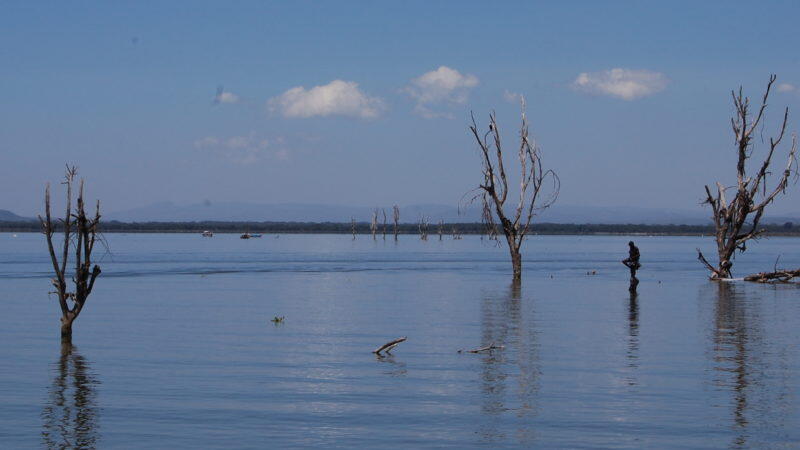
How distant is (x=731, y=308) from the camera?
36094 mm

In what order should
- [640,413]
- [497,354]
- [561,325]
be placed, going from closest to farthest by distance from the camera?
[640,413] < [497,354] < [561,325]

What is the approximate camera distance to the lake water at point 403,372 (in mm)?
15234

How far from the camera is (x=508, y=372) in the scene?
20.6m

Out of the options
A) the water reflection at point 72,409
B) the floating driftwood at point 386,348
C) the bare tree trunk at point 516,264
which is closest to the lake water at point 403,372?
the water reflection at point 72,409

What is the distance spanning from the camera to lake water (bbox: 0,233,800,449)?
50.0 ft

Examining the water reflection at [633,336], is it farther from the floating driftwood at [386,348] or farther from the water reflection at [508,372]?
the floating driftwood at [386,348]

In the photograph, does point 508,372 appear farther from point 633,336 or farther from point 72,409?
point 72,409

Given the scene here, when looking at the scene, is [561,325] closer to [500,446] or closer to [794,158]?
[500,446]

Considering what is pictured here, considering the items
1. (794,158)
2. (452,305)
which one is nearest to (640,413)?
(452,305)

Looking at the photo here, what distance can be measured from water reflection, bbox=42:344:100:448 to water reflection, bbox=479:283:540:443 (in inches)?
219

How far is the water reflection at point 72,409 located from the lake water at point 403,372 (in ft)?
0.18

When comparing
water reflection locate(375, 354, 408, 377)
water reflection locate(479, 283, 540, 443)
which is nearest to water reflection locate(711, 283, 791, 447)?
water reflection locate(479, 283, 540, 443)

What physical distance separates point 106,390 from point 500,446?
7677mm

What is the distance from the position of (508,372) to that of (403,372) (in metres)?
2.00
